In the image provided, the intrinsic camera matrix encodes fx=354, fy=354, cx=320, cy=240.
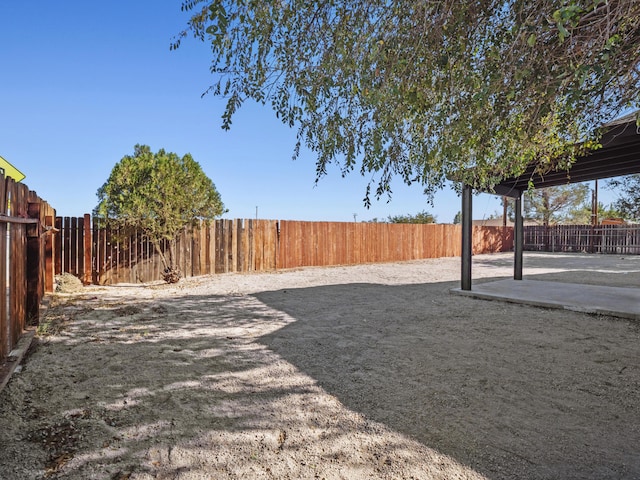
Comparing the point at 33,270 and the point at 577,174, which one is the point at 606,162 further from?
the point at 33,270

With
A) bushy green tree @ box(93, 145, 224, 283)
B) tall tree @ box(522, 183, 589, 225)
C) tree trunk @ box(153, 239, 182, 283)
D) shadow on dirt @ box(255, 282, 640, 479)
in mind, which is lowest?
shadow on dirt @ box(255, 282, 640, 479)

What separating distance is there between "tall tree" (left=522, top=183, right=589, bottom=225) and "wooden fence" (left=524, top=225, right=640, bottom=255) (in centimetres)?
423

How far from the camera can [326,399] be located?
2.51 metres

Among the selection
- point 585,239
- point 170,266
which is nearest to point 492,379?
point 170,266

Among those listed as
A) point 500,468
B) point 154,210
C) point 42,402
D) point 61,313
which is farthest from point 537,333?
point 154,210

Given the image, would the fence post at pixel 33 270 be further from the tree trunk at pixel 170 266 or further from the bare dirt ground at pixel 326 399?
the tree trunk at pixel 170 266

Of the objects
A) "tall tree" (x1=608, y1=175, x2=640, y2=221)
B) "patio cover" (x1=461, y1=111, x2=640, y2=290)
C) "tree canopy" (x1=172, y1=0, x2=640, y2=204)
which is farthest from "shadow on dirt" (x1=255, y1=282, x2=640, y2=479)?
"tall tree" (x1=608, y1=175, x2=640, y2=221)

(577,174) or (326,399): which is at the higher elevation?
(577,174)

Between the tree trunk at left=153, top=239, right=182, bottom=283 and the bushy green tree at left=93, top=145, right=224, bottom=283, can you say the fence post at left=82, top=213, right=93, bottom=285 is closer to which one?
the bushy green tree at left=93, top=145, right=224, bottom=283

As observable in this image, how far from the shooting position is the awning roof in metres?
4.61

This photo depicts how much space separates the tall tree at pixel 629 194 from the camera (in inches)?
573

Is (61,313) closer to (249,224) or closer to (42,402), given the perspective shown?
(42,402)

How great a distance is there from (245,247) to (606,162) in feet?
29.2

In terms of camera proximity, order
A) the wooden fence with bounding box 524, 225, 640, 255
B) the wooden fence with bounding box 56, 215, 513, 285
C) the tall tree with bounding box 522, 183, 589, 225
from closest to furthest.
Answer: the wooden fence with bounding box 56, 215, 513, 285
the wooden fence with bounding box 524, 225, 640, 255
the tall tree with bounding box 522, 183, 589, 225
